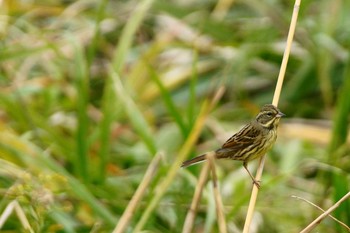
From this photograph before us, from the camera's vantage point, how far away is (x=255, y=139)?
3658 millimetres

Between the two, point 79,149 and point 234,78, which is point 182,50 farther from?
point 79,149

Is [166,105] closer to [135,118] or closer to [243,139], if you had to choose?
[135,118]

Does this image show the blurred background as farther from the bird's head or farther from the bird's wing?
the bird's head

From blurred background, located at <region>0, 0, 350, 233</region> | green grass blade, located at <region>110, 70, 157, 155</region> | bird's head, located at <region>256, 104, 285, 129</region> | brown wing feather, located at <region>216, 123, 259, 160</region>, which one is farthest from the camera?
green grass blade, located at <region>110, 70, 157, 155</region>

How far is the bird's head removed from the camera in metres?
3.60

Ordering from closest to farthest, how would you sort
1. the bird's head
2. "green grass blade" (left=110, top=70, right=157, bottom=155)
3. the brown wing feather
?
the bird's head
the brown wing feather
"green grass blade" (left=110, top=70, right=157, bottom=155)

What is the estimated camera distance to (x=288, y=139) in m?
5.83

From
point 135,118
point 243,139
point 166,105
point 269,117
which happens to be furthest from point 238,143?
point 135,118

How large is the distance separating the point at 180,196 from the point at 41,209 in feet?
3.86

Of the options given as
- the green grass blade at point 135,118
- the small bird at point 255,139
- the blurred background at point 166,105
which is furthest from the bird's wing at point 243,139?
the green grass blade at point 135,118

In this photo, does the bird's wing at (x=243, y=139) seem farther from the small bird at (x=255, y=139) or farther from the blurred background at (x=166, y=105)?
the blurred background at (x=166, y=105)

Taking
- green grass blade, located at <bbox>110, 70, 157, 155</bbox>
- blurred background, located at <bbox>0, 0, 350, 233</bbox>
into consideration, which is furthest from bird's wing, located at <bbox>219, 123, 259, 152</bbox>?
green grass blade, located at <bbox>110, 70, 157, 155</bbox>

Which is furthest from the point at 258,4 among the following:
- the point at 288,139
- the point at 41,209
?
the point at 41,209

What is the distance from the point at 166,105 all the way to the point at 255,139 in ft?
3.89
